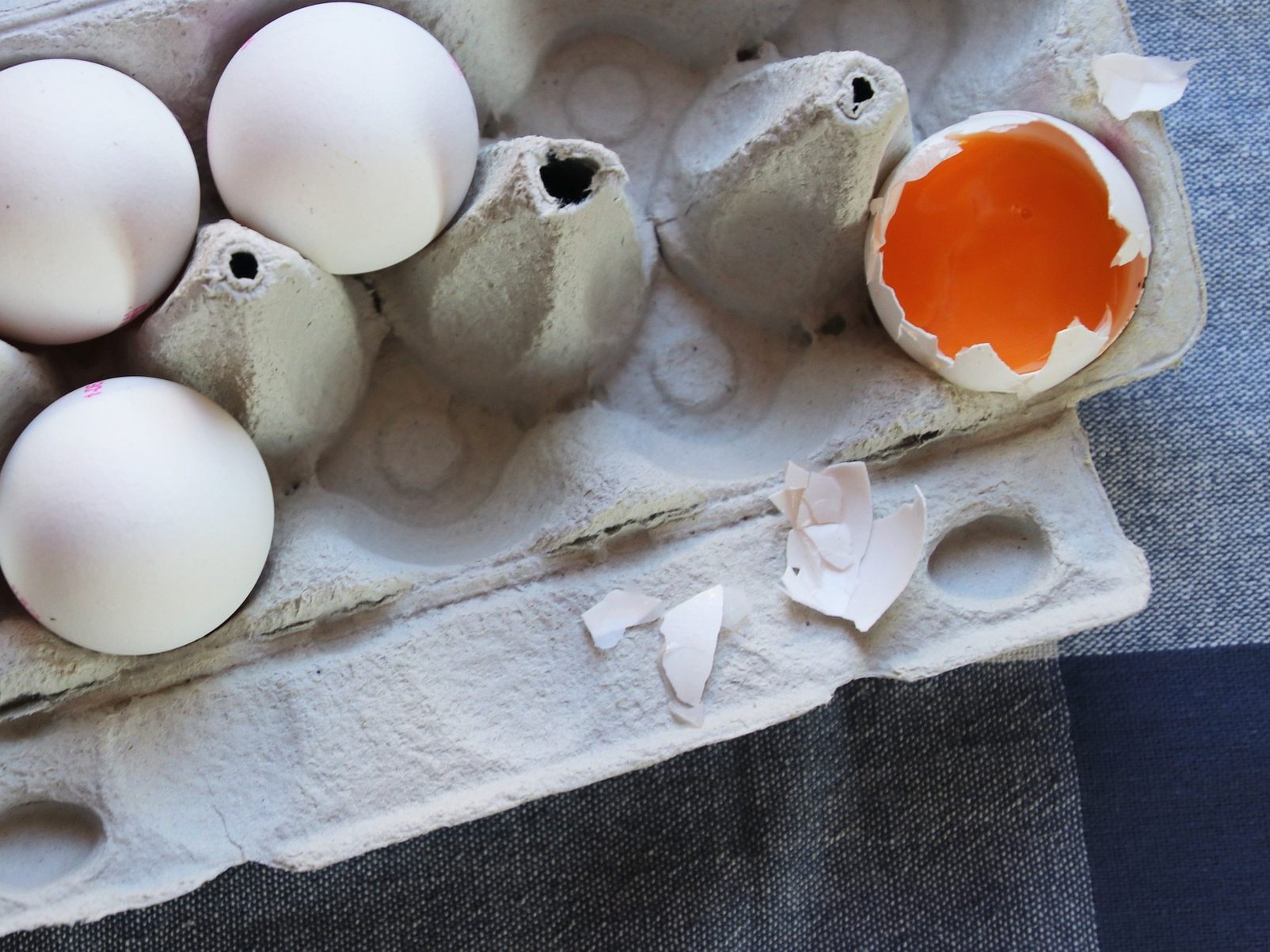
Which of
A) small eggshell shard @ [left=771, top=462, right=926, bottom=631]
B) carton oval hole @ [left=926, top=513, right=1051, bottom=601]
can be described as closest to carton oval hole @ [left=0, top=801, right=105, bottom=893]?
small eggshell shard @ [left=771, top=462, right=926, bottom=631]

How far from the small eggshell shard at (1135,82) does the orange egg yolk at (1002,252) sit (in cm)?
7

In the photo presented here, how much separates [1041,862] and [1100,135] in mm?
645

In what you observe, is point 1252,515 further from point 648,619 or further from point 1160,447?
point 648,619

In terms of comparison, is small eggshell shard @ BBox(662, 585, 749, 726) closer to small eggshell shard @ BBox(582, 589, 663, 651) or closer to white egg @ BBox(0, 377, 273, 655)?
small eggshell shard @ BBox(582, 589, 663, 651)

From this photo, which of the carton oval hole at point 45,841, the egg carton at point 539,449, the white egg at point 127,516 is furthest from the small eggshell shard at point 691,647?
the carton oval hole at point 45,841

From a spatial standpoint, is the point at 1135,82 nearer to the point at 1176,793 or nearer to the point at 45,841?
the point at 1176,793

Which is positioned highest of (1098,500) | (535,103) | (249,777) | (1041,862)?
(535,103)

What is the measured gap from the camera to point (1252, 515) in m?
1.09

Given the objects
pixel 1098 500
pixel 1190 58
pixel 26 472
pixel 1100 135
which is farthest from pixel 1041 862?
pixel 26 472

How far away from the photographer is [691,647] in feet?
2.71

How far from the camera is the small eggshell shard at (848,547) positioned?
844 millimetres

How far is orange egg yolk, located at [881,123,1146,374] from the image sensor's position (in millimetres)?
854

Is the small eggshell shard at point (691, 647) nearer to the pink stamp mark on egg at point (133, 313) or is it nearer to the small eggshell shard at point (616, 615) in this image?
the small eggshell shard at point (616, 615)

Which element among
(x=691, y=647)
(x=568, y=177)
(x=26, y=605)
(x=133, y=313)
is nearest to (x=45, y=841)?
(x=26, y=605)
